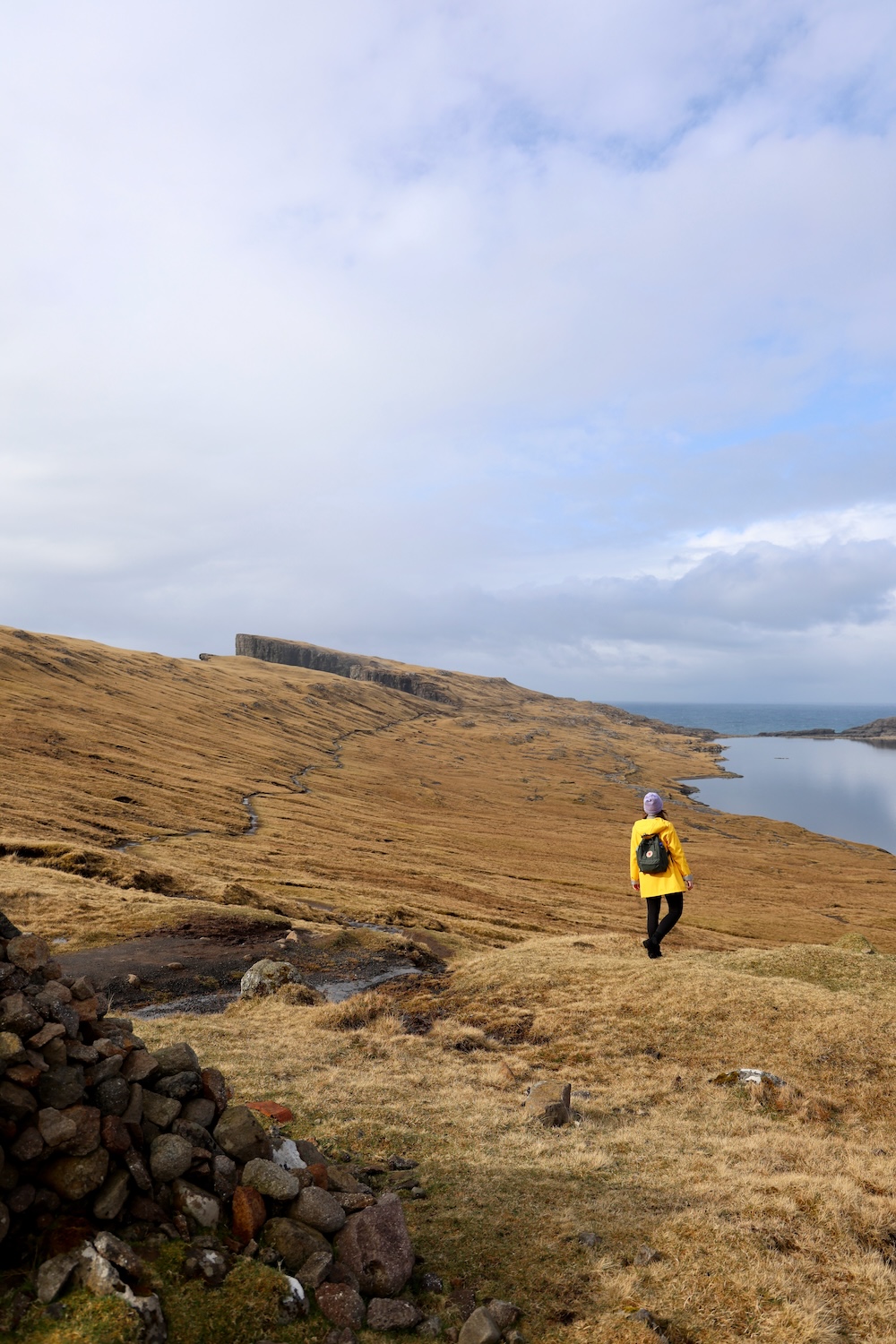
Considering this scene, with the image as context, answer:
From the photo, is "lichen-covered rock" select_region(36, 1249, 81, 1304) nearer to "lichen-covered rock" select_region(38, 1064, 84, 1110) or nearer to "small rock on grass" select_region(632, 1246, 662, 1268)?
"lichen-covered rock" select_region(38, 1064, 84, 1110)

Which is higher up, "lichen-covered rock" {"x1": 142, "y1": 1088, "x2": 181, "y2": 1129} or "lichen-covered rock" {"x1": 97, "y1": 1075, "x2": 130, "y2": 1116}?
"lichen-covered rock" {"x1": 97, "y1": 1075, "x2": 130, "y2": 1116}

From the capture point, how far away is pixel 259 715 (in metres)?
187

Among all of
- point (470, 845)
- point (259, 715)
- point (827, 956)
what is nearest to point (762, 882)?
point (470, 845)

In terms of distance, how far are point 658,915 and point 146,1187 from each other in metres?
18.2

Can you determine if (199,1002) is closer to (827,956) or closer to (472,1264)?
(472,1264)

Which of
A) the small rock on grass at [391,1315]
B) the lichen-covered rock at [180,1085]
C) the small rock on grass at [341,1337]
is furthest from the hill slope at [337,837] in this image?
the small rock on grass at [341,1337]

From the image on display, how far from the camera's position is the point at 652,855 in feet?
72.2

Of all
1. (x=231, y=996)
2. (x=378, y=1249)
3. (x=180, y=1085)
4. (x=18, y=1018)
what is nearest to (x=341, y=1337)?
(x=378, y=1249)

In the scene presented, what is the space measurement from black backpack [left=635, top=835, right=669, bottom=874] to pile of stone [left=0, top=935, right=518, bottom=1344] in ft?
46.9

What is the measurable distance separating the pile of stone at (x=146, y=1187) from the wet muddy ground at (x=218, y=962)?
1504 centimetres

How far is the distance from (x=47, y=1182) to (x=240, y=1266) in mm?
2334

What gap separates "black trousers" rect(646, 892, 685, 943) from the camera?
22219 millimetres

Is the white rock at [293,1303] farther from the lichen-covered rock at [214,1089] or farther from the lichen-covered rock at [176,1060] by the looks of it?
the lichen-covered rock at [176,1060]

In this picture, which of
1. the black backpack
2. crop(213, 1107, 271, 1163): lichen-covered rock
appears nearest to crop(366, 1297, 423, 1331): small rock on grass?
crop(213, 1107, 271, 1163): lichen-covered rock
